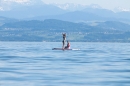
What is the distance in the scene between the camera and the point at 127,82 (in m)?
37.9

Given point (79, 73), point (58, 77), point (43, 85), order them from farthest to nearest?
point (79, 73) < point (58, 77) < point (43, 85)

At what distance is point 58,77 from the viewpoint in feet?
135

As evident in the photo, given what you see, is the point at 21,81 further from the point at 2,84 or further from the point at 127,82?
the point at 127,82

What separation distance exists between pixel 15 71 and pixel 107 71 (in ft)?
28.2

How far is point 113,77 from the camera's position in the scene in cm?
4131

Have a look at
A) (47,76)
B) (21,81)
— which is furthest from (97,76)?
(21,81)

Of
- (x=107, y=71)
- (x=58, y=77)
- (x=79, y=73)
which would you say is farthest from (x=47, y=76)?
(x=107, y=71)

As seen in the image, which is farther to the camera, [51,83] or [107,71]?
[107,71]

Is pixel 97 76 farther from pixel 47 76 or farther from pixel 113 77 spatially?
pixel 47 76

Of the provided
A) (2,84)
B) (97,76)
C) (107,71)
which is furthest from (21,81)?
(107,71)

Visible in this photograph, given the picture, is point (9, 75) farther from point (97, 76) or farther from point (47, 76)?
point (97, 76)

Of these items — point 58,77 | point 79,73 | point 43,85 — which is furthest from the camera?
point 79,73

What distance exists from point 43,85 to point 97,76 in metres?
7.33

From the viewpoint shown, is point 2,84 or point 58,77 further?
point 58,77
